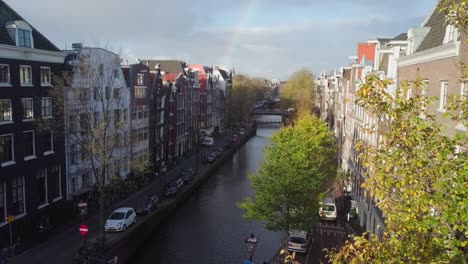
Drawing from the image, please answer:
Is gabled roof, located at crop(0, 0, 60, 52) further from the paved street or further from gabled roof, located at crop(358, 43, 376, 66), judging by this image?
gabled roof, located at crop(358, 43, 376, 66)

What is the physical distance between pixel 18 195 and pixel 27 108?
5627mm

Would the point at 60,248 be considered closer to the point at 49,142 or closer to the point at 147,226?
the point at 147,226

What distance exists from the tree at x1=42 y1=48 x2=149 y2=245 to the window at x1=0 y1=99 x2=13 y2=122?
2130mm

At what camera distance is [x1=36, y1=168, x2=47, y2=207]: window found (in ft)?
93.3

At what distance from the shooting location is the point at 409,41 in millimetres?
22656

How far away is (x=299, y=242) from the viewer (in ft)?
86.5

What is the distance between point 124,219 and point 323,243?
14.0 m

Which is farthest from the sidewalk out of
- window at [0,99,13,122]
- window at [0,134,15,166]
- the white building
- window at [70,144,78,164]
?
window at [0,99,13,122]

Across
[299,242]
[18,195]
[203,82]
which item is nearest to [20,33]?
[18,195]

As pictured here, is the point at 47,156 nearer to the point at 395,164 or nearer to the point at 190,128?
the point at 395,164

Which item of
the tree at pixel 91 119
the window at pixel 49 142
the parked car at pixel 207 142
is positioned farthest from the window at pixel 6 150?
the parked car at pixel 207 142

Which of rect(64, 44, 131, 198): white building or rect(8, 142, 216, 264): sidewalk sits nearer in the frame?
rect(8, 142, 216, 264): sidewalk

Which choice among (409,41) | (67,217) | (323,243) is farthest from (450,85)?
(67,217)

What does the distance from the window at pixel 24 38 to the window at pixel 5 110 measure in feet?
12.6
